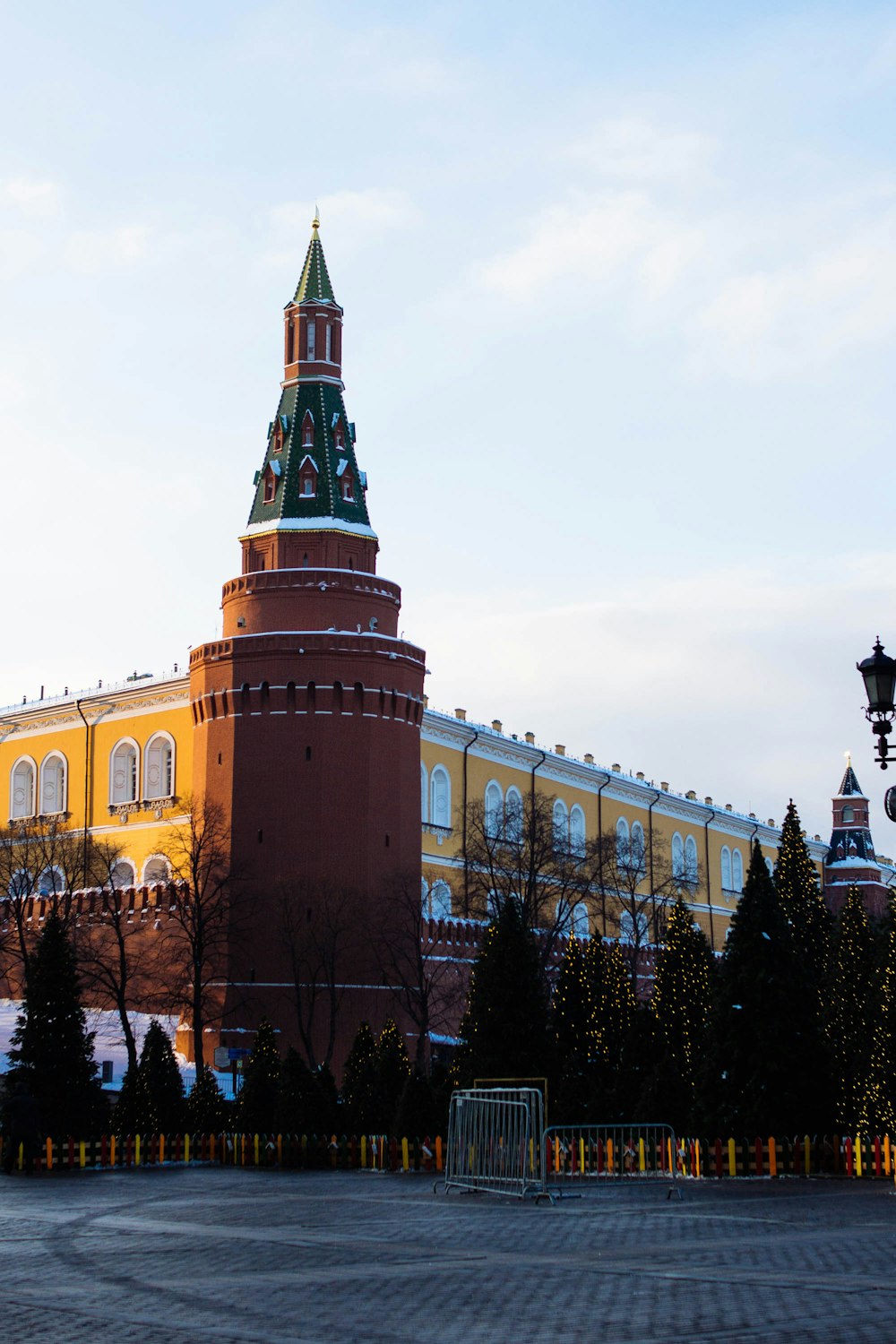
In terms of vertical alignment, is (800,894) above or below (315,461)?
below

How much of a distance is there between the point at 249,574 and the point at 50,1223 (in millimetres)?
41296

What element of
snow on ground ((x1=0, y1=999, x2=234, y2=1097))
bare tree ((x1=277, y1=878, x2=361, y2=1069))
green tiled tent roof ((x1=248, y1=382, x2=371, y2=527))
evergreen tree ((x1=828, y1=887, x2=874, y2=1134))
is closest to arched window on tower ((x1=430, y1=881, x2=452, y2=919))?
bare tree ((x1=277, y1=878, x2=361, y2=1069))

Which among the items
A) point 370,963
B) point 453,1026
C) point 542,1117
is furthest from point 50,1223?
point 453,1026

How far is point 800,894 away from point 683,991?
6.55 m

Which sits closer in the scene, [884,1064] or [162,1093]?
[884,1064]

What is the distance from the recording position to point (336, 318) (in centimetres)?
5956

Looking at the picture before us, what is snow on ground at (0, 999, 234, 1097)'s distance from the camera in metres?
46.4

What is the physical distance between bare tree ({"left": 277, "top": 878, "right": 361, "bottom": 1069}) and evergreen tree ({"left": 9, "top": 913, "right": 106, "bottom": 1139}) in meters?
21.0

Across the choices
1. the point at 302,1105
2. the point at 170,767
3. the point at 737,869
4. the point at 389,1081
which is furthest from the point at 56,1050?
the point at 737,869

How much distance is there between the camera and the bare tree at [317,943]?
50312mm

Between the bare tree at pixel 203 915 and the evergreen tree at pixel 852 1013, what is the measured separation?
23.2m

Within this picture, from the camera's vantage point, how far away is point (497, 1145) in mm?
19516

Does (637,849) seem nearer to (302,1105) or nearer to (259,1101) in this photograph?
(259,1101)

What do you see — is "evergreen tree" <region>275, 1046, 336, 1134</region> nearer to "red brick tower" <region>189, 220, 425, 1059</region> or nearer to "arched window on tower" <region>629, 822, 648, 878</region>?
"red brick tower" <region>189, 220, 425, 1059</region>
